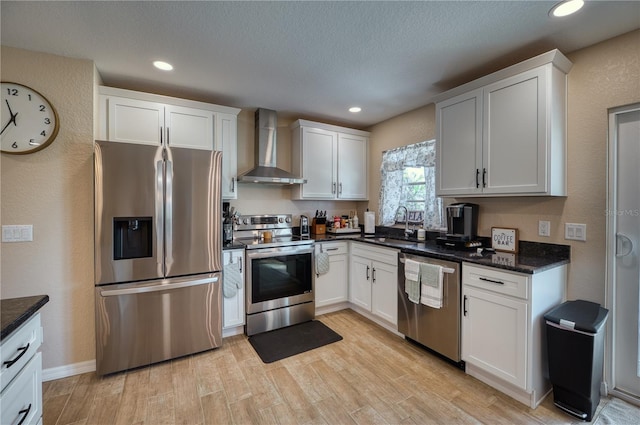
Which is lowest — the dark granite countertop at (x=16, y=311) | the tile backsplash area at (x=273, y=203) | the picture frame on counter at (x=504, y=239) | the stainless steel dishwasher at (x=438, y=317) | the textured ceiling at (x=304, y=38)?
the stainless steel dishwasher at (x=438, y=317)

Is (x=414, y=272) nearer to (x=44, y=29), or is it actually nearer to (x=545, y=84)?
(x=545, y=84)

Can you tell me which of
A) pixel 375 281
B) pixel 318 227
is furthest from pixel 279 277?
pixel 375 281

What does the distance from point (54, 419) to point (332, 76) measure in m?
3.20

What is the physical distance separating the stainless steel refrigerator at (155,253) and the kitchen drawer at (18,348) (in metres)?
1.01

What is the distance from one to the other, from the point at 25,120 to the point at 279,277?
2.44 metres

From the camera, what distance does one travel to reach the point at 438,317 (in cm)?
235

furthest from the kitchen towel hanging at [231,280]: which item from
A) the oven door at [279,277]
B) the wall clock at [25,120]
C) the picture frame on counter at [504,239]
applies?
the picture frame on counter at [504,239]

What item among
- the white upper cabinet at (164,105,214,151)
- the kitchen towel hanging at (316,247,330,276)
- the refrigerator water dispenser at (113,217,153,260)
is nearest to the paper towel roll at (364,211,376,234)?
the kitchen towel hanging at (316,247,330,276)

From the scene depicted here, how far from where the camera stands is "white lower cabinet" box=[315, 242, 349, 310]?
329cm

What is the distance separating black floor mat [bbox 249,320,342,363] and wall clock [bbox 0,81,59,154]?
243 cm

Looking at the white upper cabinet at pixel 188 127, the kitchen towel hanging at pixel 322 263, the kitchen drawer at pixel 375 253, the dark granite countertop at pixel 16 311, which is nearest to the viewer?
the dark granite countertop at pixel 16 311

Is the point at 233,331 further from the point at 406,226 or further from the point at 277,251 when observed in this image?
the point at 406,226

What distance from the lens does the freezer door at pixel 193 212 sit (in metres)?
2.33

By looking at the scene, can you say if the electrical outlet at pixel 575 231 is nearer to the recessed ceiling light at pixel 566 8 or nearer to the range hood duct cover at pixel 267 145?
the recessed ceiling light at pixel 566 8
